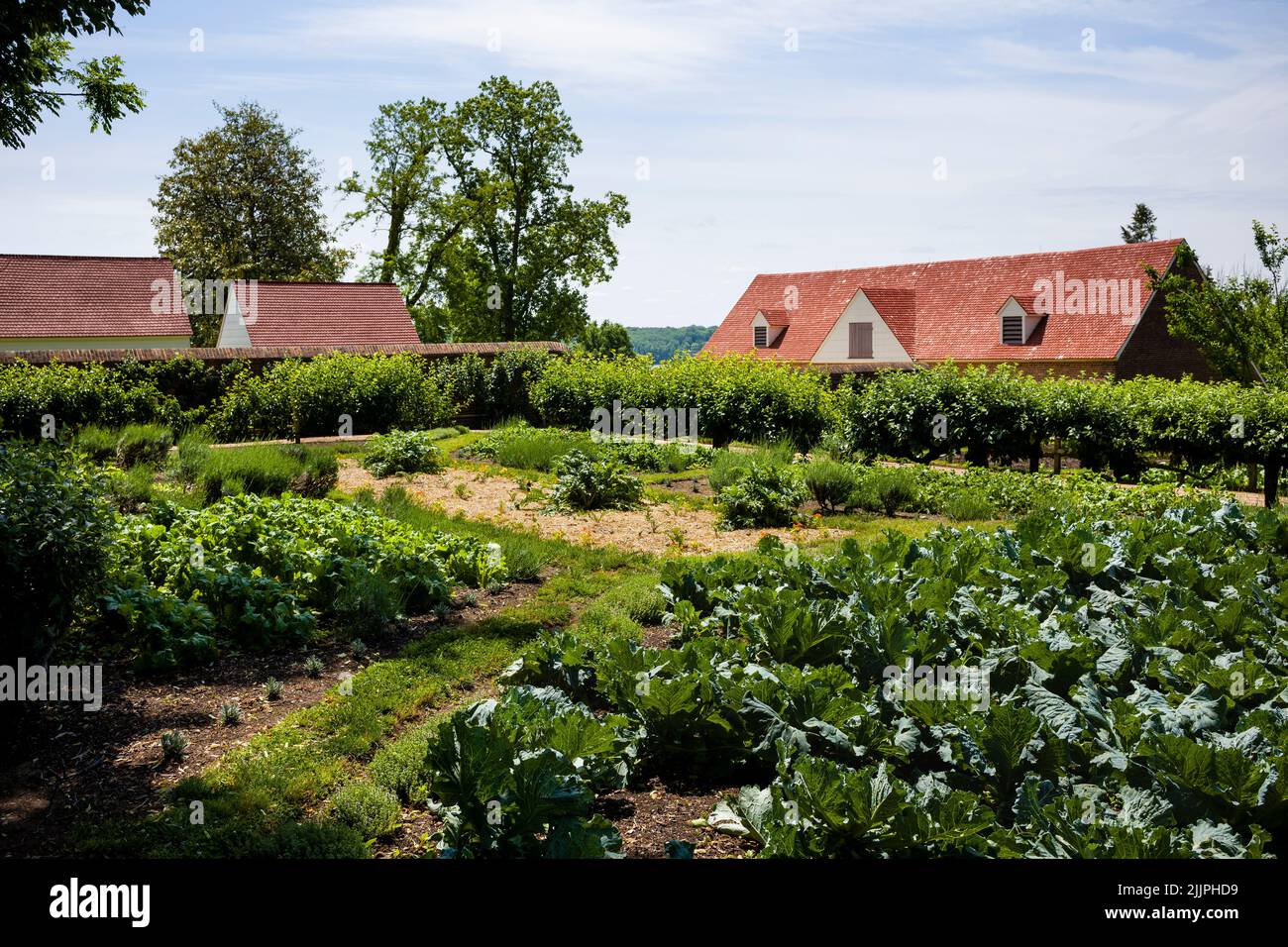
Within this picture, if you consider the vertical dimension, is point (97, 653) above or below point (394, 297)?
below

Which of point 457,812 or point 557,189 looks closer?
point 457,812

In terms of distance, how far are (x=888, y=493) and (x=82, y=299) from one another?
31910 millimetres

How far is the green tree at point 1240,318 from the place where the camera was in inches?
953

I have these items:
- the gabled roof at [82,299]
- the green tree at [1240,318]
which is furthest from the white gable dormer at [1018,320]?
the gabled roof at [82,299]

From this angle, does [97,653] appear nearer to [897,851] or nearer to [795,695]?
[795,695]

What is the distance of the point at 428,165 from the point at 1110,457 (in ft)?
111

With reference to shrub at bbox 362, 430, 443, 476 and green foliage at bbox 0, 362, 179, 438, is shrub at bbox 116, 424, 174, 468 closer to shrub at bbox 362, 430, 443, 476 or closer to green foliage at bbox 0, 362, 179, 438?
shrub at bbox 362, 430, 443, 476

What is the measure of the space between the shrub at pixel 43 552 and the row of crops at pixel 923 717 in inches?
93.4

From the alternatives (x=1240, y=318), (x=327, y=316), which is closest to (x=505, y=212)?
(x=327, y=316)

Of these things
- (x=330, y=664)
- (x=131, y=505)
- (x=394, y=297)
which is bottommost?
(x=330, y=664)

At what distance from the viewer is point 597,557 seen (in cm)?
933

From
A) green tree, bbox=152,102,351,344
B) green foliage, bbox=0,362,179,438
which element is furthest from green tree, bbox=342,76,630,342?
green foliage, bbox=0,362,179,438

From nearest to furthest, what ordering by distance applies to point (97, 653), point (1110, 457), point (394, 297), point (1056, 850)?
point (1056, 850), point (97, 653), point (1110, 457), point (394, 297)
